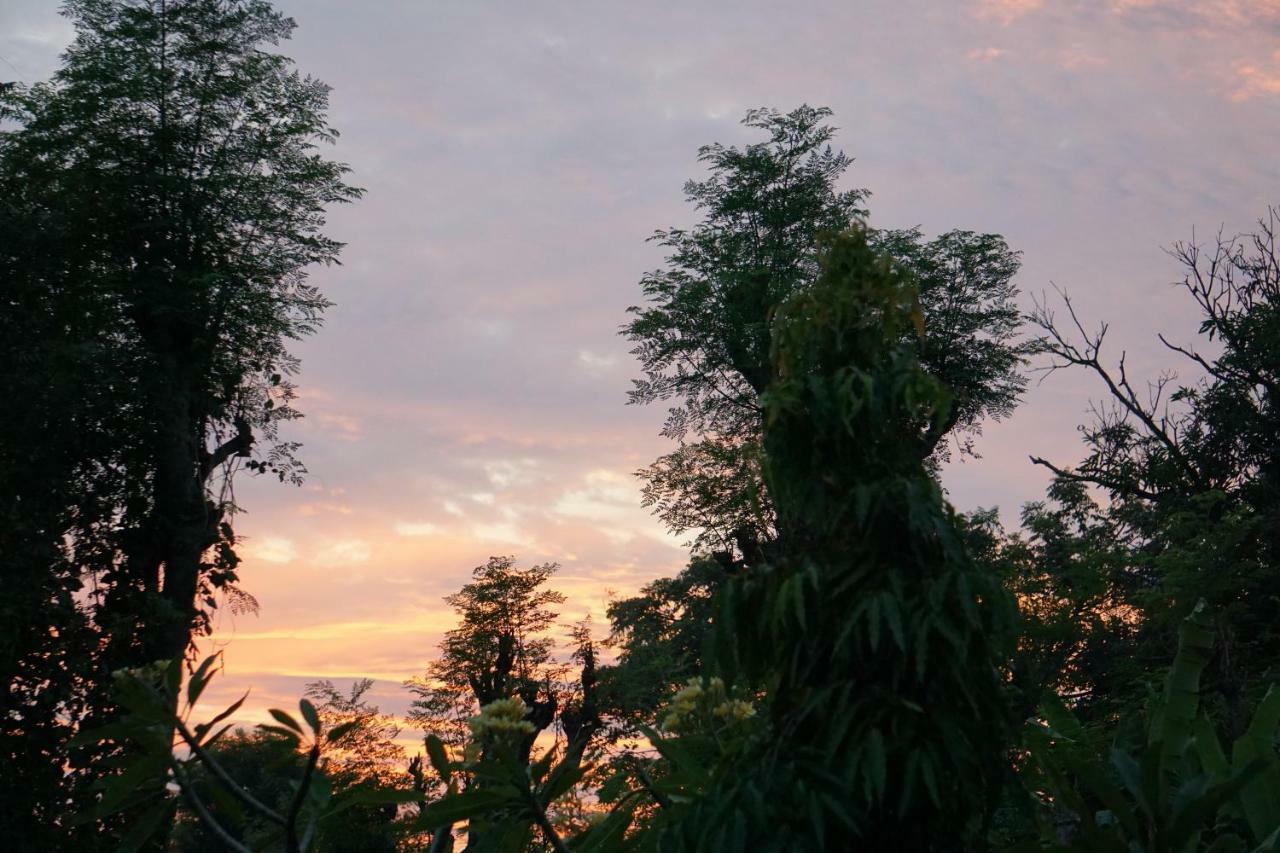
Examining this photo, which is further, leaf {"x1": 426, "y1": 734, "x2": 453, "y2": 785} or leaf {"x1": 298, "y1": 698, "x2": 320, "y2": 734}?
leaf {"x1": 426, "y1": 734, "x2": 453, "y2": 785}

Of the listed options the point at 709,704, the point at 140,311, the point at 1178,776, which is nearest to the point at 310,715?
the point at 709,704

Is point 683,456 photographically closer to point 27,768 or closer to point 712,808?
point 27,768

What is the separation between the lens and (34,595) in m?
14.2

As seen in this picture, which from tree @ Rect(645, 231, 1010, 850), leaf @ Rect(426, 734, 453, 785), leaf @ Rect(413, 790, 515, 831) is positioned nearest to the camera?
tree @ Rect(645, 231, 1010, 850)

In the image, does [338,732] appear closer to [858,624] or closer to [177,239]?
[858,624]

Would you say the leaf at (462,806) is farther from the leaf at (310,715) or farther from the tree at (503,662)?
the tree at (503,662)

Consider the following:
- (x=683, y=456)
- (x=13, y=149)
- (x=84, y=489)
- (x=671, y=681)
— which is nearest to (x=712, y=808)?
(x=84, y=489)

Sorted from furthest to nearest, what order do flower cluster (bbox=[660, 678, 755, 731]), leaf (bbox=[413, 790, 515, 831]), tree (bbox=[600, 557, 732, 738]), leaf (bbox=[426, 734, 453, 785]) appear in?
tree (bbox=[600, 557, 732, 738])
flower cluster (bbox=[660, 678, 755, 731])
leaf (bbox=[426, 734, 453, 785])
leaf (bbox=[413, 790, 515, 831])

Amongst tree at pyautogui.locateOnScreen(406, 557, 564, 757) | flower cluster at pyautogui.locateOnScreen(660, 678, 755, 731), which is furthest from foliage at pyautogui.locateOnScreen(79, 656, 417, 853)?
tree at pyautogui.locateOnScreen(406, 557, 564, 757)

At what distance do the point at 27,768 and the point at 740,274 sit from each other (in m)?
20.0

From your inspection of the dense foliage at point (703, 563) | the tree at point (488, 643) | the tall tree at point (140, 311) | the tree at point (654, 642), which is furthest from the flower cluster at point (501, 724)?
the tree at point (488, 643)

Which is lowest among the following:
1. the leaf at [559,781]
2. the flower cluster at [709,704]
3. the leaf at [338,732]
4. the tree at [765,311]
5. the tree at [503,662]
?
the leaf at [559,781]

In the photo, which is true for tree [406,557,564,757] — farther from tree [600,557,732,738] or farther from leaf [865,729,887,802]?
leaf [865,729,887,802]

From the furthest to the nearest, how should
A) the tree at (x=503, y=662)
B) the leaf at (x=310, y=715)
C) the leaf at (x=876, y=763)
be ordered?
1. the tree at (x=503, y=662)
2. the leaf at (x=310, y=715)
3. the leaf at (x=876, y=763)
